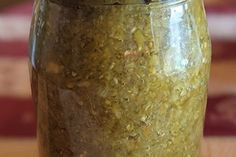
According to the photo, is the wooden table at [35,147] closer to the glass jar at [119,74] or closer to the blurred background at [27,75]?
the blurred background at [27,75]

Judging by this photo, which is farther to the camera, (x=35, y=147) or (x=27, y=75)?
(x=27, y=75)

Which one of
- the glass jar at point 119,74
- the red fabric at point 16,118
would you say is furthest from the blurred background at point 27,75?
the glass jar at point 119,74

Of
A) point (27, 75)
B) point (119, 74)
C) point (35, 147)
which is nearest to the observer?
point (119, 74)

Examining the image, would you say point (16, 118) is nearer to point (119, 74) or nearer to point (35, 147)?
point (35, 147)

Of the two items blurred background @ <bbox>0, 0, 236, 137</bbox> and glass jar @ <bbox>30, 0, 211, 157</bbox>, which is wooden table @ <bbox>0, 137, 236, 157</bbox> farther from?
→ glass jar @ <bbox>30, 0, 211, 157</bbox>

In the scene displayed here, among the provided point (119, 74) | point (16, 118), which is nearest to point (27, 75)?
point (16, 118)

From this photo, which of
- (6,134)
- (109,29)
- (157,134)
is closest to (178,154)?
(157,134)

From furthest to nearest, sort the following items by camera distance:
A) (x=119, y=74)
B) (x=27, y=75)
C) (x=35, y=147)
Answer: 1. (x=27, y=75)
2. (x=35, y=147)
3. (x=119, y=74)

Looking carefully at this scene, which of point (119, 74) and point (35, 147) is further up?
point (119, 74)
